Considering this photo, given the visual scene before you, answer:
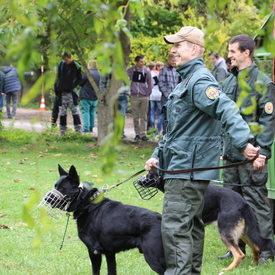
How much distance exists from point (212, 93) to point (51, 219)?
1.41 m

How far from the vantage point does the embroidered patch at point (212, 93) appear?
134 inches

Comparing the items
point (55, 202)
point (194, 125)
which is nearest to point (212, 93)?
point (194, 125)

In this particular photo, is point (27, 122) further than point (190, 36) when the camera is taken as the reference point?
Yes

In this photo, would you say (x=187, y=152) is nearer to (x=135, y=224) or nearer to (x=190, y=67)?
(x=190, y=67)

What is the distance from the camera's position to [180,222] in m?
3.60

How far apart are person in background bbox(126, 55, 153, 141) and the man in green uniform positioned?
7.84 meters

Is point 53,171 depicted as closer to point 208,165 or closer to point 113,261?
point 113,261

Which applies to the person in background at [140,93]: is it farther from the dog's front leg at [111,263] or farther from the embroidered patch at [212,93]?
the embroidered patch at [212,93]

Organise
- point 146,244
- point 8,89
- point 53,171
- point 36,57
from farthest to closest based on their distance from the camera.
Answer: point 8,89
point 53,171
point 146,244
point 36,57

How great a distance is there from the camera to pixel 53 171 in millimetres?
9711

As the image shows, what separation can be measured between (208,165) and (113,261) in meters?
1.49

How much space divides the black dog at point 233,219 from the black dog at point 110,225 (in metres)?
1.04

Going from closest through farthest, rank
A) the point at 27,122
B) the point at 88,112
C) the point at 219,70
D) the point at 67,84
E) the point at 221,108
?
1. the point at 221,108
2. the point at 219,70
3. the point at 67,84
4. the point at 88,112
5. the point at 27,122

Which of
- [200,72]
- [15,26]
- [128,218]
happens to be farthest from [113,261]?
[15,26]
